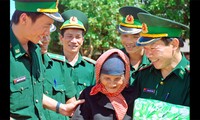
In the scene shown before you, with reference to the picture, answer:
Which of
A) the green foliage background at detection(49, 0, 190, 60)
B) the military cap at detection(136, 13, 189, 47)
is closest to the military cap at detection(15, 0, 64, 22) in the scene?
the military cap at detection(136, 13, 189, 47)

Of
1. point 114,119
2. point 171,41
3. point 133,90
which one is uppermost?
point 171,41

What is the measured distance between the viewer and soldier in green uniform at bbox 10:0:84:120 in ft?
10.4

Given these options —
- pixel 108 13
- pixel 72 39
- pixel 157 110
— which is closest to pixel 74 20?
pixel 72 39

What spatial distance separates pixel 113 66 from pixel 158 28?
0.51m

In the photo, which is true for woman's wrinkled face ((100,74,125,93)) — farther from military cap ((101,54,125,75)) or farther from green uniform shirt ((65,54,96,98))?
green uniform shirt ((65,54,96,98))

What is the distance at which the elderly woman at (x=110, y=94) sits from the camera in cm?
320

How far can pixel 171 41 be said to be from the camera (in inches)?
124

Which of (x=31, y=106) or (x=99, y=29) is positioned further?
(x=99, y=29)

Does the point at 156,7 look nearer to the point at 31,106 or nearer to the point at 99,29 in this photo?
the point at 99,29

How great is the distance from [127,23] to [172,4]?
6.42m

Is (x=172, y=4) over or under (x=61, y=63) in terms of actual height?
over
